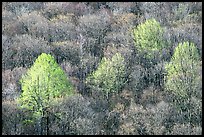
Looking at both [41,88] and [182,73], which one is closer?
[41,88]

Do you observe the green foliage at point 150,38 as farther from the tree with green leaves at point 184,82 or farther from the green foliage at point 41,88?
the green foliage at point 41,88

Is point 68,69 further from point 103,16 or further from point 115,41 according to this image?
point 103,16

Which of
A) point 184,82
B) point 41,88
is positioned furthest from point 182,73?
point 41,88

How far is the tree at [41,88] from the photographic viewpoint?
50.4 meters

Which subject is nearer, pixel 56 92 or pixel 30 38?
pixel 56 92

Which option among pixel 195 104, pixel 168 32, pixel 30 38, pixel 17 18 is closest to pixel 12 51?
pixel 30 38

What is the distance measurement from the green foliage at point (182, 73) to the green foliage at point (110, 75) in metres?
5.92

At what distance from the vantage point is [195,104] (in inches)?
2076

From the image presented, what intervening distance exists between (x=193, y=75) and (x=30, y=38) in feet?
87.7

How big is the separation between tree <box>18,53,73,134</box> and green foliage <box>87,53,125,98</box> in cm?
691

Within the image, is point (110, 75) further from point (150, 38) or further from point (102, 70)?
point (150, 38)

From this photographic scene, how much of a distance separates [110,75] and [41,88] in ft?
33.7

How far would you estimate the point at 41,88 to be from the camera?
1989 inches

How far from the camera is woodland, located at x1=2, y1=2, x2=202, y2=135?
5053cm
